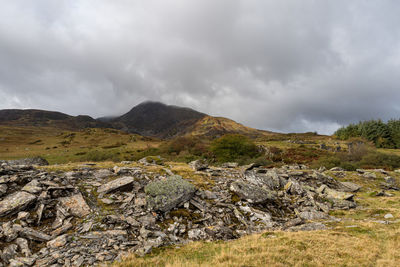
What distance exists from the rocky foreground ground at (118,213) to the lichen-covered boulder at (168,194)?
0.23 ft

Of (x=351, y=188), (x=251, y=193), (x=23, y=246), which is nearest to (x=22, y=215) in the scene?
(x=23, y=246)

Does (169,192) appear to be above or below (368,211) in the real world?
above

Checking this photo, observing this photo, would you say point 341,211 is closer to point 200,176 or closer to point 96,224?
point 200,176

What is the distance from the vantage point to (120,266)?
690 centimetres

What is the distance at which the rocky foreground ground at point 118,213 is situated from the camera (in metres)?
7.93

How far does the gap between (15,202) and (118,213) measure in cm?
540

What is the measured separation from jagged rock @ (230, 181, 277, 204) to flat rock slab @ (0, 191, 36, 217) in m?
14.5

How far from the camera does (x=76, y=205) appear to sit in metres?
10.8

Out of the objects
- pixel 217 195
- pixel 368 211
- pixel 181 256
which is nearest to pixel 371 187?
pixel 368 211

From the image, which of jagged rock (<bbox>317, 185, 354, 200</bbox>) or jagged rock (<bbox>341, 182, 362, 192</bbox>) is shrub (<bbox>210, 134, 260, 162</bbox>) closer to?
jagged rock (<bbox>341, 182, 362, 192</bbox>)

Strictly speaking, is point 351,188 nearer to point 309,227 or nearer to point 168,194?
point 309,227

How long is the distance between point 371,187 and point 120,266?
120ft

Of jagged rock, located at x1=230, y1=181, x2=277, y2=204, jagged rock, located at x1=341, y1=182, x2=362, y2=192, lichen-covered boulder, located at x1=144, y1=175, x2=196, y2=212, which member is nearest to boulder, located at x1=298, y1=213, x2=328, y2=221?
jagged rock, located at x1=230, y1=181, x2=277, y2=204

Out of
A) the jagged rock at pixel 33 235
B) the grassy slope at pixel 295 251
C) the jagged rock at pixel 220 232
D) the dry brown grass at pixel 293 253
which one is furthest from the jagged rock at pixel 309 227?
the jagged rock at pixel 33 235
